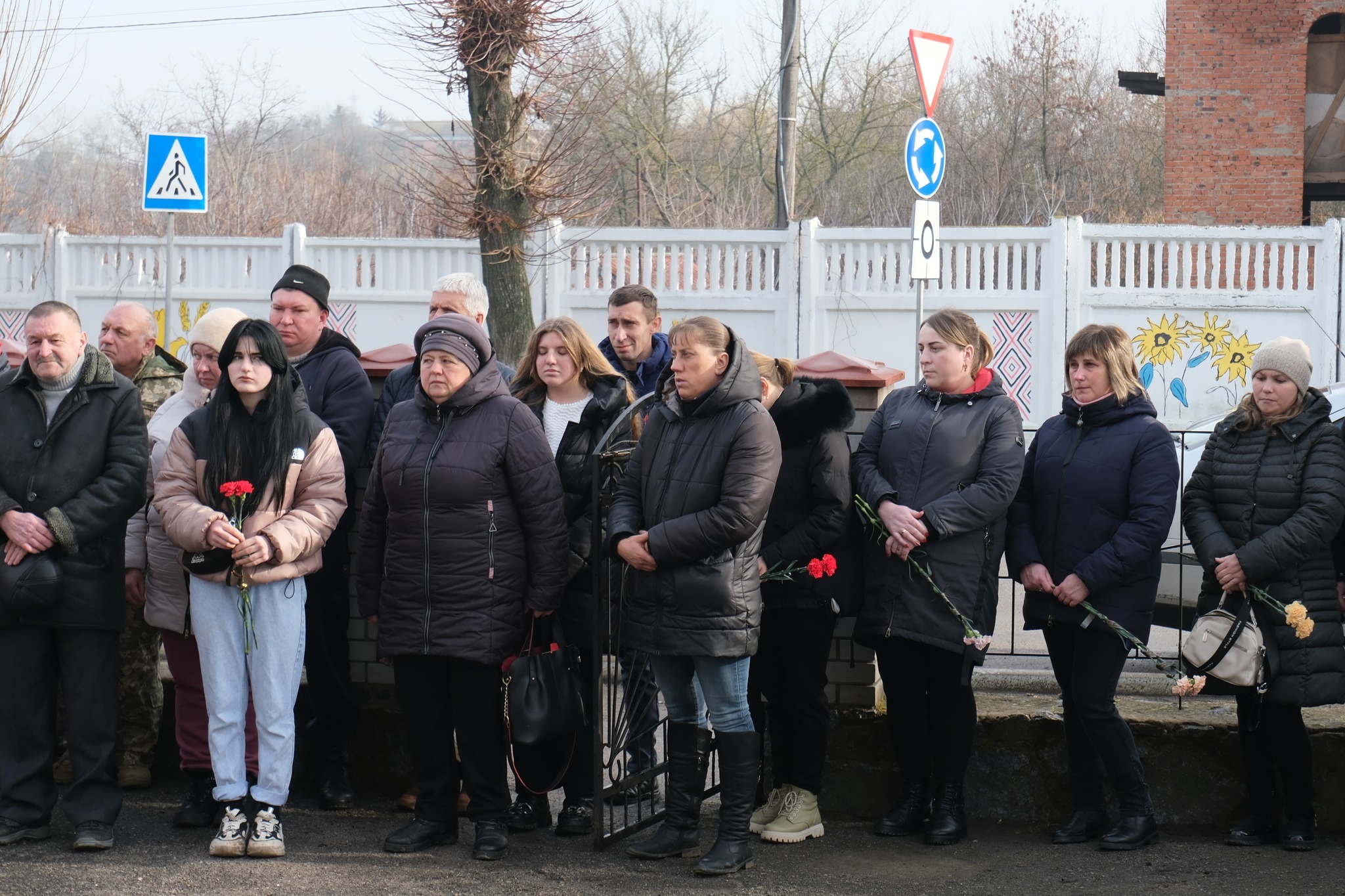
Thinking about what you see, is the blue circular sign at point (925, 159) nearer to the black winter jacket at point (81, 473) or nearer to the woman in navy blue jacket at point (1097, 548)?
the woman in navy blue jacket at point (1097, 548)

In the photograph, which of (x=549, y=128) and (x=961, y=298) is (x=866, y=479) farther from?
(x=961, y=298)

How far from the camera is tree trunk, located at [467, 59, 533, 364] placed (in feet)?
39.0

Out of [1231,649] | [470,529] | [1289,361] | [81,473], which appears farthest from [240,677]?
[1289,361]

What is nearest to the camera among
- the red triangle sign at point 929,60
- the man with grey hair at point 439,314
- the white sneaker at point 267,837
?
the white sneaker at point 267,837

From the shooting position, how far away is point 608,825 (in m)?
5.05

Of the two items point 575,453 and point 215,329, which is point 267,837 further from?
point 215,329

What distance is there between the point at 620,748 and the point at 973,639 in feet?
4.18

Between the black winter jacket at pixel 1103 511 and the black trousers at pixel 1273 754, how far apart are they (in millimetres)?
450

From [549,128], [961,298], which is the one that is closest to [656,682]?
[549,128]

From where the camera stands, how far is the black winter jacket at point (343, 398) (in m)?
5.48

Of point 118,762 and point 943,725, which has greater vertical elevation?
point 943,725

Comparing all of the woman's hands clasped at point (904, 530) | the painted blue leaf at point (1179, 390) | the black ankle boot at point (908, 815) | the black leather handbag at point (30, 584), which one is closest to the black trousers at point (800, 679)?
the black ankle boot at point (908, 815)

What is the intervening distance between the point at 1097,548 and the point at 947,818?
108 centimetres

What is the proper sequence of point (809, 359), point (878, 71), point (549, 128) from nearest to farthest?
point (809, 359) < point (549, 128) < point (878, 71)
